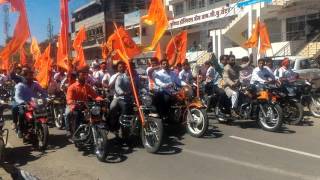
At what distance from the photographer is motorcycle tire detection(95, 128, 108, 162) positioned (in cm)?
847

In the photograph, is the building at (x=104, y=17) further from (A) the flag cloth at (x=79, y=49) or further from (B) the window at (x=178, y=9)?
(A) the flag cloth at (x=79, y=49)

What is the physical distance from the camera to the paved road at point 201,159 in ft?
24.2

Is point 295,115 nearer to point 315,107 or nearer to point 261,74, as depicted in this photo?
point 315,107

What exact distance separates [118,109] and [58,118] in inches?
131

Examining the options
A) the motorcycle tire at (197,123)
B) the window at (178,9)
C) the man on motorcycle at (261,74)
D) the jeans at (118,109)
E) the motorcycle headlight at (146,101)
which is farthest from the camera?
the window at (178,9)

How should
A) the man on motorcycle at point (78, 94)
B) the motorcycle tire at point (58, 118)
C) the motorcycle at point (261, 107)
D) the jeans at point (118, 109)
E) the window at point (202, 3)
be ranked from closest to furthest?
the man on motorcycle at point (78, 94), the jeans at point (118, 109), the motorcycle at point (261, 107), the motorcycle tire at point (58, 118), the window at point (202, 3)

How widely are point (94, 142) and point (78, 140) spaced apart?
0.59 meters

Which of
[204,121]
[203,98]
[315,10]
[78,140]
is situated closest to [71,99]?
[78,140]

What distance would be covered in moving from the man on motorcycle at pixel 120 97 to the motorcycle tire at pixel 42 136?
1.31 meters

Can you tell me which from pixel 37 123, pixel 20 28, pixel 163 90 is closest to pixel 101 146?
pixel 37 123

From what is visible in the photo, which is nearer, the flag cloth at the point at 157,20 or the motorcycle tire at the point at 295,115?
the motorcycle tire at the point at 295,115

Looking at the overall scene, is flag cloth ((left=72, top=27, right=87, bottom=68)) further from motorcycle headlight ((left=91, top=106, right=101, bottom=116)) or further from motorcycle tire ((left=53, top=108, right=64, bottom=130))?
motorcycle headlight ((left=91, top=106, right=101, bottom=116))

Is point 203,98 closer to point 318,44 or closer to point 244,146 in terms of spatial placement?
point 244,146

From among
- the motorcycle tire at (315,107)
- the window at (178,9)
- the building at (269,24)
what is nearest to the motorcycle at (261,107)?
the motorcycle tire at (315,107)
